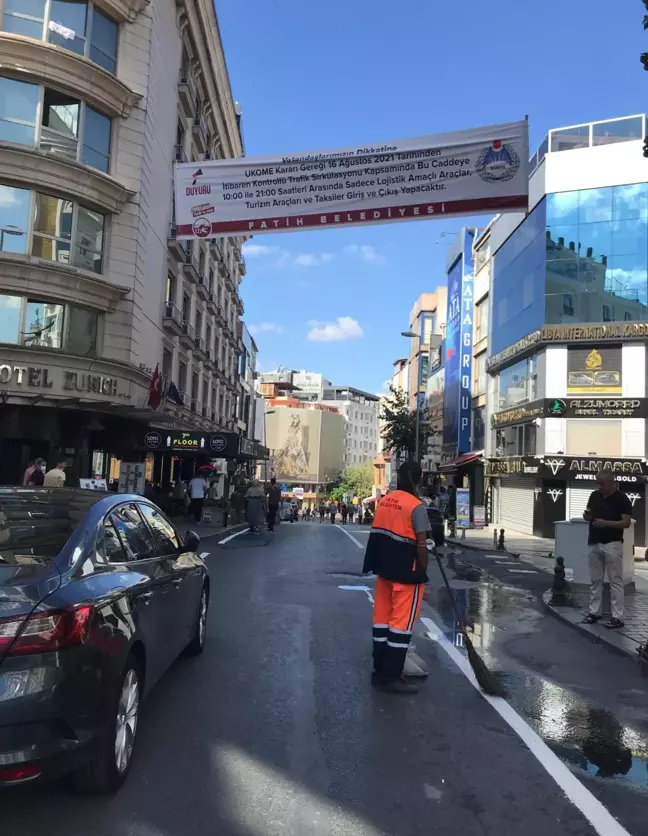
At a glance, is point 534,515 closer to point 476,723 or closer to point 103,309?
point 103,309

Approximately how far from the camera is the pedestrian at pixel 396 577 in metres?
5.59

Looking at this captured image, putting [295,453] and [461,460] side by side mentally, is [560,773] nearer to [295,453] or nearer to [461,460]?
[461,460]

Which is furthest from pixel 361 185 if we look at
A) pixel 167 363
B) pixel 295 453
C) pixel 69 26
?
pixel 295 453

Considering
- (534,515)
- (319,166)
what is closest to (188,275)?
(534,515)

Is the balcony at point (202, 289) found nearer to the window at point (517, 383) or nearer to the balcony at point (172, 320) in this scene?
the balcony at point (172, 320)

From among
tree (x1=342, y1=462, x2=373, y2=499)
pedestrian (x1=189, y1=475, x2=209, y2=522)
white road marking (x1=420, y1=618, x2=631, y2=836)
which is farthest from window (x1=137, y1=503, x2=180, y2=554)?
tree (x1=342, y1=462, x2=373, y2=499)

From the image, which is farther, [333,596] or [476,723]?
[333,596]

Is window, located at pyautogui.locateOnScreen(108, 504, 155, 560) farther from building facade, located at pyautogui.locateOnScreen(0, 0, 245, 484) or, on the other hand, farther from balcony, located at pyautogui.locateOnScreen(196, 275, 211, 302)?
balcony, located at pyautogui.locateOnScreen(196, 275, 211, 302)

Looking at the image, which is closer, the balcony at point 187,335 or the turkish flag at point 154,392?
the turkish flag at point 154,392

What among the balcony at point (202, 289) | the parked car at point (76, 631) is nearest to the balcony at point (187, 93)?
the balcony at point (202, 289)

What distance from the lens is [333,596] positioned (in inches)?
387

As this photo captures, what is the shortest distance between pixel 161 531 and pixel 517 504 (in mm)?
26380

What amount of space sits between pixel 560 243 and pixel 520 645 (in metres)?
22.2

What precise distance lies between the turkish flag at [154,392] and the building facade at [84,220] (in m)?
0.44
